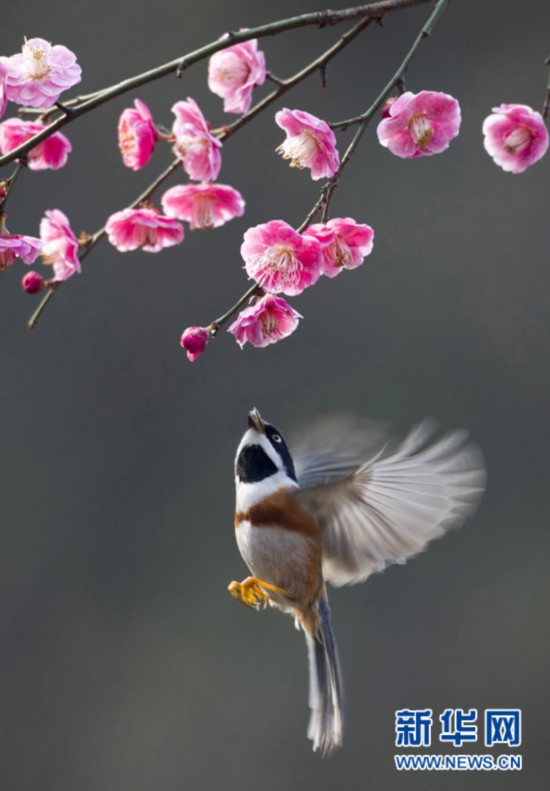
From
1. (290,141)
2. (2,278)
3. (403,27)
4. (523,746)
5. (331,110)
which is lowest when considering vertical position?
(523,746)

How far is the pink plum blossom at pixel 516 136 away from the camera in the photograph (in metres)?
1.08

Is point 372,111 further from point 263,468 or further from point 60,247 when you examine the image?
point 263,468

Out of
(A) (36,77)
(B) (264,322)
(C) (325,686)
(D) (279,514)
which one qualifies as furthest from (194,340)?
(C) (325,686)

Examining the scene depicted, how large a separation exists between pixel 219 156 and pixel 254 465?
0.40 meters

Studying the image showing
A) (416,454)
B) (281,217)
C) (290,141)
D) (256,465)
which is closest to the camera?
(290,141)

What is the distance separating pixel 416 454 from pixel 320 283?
2.03m

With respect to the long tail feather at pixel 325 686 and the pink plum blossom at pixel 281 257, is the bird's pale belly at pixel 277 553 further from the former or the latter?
the pink plum blossom at pixel 281 257

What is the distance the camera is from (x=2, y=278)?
10.2 feet

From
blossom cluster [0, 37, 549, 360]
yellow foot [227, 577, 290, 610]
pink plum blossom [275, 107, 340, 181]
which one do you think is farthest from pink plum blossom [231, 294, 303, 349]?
yellow foot [227, 577, 290, 610]

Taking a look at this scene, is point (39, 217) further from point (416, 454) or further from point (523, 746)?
point (416, 454)

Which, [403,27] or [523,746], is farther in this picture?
[403,27]

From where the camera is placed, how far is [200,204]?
3.88 ft

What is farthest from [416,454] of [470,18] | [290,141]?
[470,18]

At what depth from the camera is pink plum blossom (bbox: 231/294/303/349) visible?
997 millimetres
